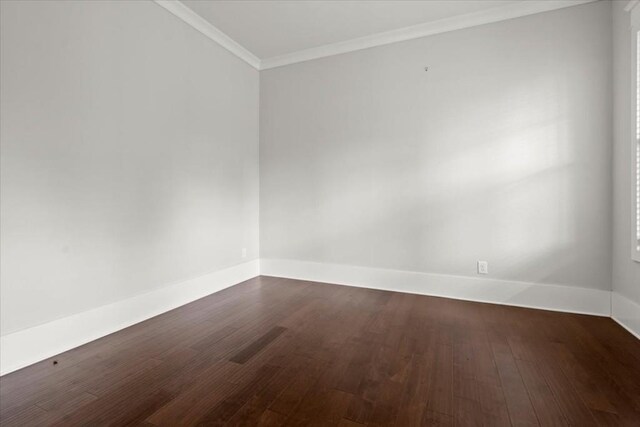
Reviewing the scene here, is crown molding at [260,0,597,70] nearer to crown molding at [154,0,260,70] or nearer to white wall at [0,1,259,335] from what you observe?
crown molding at [154,0,260,70]

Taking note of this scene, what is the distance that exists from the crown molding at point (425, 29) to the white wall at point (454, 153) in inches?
2.5

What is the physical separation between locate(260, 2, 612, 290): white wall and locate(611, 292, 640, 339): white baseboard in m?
0.17

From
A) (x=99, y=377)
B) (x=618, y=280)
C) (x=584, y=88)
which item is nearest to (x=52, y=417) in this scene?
(x=99, y=377)

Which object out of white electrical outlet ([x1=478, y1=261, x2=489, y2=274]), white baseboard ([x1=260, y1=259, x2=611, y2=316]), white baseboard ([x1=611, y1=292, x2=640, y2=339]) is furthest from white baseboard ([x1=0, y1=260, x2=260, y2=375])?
white baseboard ([x1=611, y1=292, x2=640, y2=339])

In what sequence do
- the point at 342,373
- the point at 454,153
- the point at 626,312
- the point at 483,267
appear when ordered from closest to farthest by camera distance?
the point at 342,373
the point at 626,312
the point at 483,267
the point at 454,153

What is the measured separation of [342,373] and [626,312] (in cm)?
235

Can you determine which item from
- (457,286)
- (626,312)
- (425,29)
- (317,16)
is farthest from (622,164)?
(317,16)

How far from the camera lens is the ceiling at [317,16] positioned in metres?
2.82

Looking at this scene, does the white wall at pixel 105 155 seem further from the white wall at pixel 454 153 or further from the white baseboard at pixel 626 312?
the white baseboard at pixel 626 312

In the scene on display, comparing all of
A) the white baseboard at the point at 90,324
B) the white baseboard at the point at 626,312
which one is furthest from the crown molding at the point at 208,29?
the white baseboard at the point at 626,312

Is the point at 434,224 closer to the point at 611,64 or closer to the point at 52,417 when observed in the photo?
the point at 611,64

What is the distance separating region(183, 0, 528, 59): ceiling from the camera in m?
2.82

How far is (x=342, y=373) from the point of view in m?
1.75

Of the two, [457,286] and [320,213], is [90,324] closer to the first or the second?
[320,213]
